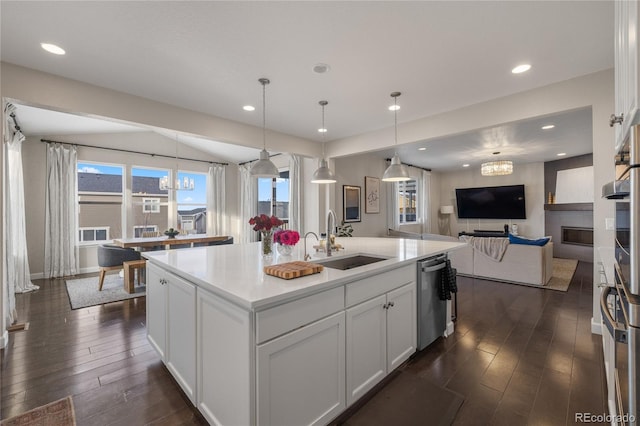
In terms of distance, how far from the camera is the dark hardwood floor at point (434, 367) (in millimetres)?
1737

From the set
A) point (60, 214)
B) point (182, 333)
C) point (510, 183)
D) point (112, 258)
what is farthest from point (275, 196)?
point (510, 183)

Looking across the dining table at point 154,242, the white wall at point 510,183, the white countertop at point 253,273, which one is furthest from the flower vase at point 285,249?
the white wall at point 510,183

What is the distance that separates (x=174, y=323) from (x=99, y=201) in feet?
18.3

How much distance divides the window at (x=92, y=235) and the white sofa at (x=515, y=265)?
23.0 feet

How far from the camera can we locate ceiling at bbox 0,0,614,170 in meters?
1.87

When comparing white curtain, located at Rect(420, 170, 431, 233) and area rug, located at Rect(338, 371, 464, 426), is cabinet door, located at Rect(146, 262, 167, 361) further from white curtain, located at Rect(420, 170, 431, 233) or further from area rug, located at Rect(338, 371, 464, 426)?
white curtain, located at Rect(420, 170, 431, 233)

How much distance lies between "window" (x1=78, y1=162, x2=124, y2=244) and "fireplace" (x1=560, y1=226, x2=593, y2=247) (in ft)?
35.2

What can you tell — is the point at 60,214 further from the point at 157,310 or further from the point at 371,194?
the point at 371,194

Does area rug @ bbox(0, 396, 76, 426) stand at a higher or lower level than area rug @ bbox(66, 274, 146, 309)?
lower

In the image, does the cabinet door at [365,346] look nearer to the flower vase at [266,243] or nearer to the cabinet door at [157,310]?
the flower vase at [266,243]

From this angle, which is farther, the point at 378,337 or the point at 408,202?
the point at 408,202

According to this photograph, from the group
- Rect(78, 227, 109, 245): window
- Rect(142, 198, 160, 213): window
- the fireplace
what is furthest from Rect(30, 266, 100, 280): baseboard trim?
the fireplace

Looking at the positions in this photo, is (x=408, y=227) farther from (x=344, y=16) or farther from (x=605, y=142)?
(x=344, y=16)

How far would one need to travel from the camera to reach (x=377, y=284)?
6.11 feet
